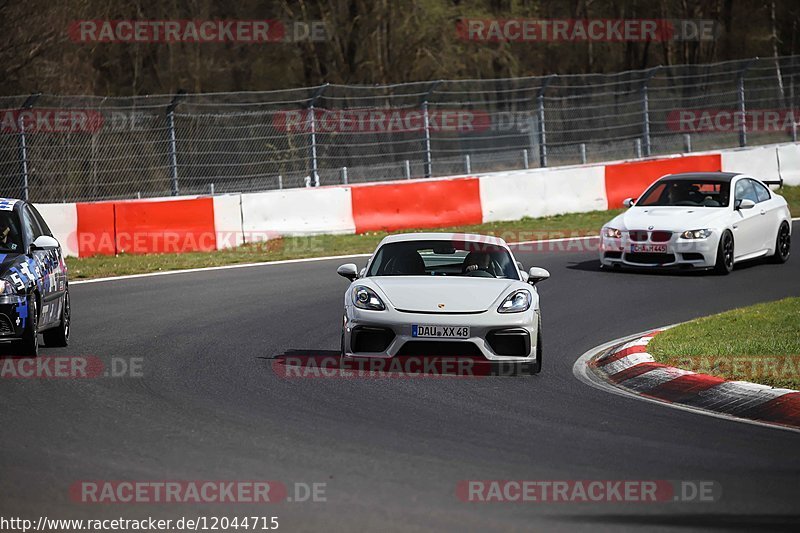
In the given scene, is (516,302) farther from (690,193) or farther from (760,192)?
(760,192)

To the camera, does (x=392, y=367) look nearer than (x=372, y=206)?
Yes

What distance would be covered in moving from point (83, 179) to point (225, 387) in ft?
41.4

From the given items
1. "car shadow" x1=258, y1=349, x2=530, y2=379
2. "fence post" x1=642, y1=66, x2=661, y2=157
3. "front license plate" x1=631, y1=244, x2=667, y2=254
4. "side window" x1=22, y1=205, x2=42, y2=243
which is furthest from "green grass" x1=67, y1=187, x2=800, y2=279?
"car shadow" x1=258, y1=349, x2=530, y2=379

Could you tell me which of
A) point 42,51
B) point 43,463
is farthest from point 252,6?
point 43,463

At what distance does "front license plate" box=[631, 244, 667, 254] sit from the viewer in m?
17.7

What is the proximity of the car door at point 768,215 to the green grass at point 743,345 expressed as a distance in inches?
177

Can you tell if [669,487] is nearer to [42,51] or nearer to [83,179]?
[83,179]

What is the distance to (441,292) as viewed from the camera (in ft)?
35.2

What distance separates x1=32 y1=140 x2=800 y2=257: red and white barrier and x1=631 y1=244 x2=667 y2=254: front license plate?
6068 millimetres

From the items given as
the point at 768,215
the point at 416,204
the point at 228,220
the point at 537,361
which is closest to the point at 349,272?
the point at 537,361

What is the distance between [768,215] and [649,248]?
2169 mm

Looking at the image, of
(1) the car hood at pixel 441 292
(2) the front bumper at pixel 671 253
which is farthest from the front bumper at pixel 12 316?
(2) the front bumper at pixel 671 253

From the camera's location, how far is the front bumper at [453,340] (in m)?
10.4

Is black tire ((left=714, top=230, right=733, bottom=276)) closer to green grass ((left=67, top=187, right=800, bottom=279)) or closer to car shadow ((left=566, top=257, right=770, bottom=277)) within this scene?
car shadow ((left=566, top=257, right=770, bottom=277))
